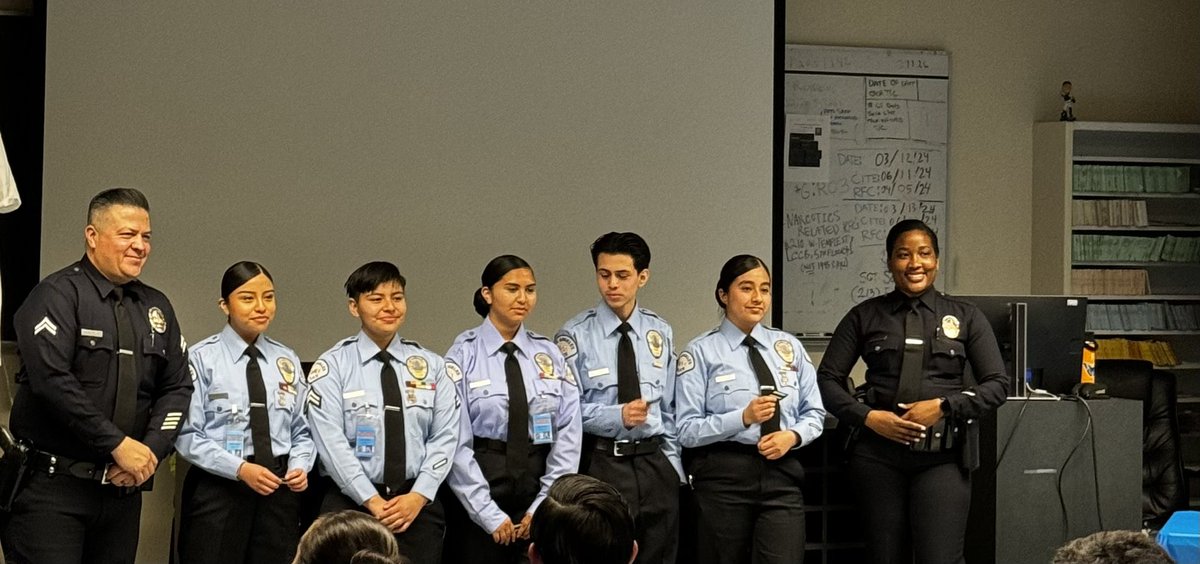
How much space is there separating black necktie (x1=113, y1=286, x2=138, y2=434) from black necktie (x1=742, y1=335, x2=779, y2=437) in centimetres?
203

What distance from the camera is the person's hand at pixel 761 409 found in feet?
14.1

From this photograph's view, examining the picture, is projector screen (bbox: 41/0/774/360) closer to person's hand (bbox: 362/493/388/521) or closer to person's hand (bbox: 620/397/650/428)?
person's hand (bbox: 620/397/650/428)

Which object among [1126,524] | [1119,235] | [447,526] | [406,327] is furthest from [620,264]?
[1119,235]

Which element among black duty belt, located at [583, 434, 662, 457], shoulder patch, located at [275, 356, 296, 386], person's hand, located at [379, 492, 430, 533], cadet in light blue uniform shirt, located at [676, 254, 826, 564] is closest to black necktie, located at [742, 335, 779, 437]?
cadet in light blue uniform shirt, located at [676, 254, 826, 564]

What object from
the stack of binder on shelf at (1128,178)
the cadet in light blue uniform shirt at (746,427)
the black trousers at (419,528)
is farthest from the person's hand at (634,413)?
the stack of binder on shelf at (1128,178)

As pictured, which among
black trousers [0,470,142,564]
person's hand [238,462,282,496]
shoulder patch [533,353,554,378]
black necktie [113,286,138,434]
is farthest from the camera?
shoulder patch [533,353,554,378]

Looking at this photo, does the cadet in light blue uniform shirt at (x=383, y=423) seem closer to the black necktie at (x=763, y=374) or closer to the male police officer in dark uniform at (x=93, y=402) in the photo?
the male police officer in dark uniform at (x=93, y=402)

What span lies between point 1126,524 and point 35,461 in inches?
150

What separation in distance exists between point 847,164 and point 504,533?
3.53 m

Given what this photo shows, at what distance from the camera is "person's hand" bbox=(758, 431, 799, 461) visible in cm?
439

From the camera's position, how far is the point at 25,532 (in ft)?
11.5

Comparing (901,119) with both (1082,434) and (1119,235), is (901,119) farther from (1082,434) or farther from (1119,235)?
(1082,434)

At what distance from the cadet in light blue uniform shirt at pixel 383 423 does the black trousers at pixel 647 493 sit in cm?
55

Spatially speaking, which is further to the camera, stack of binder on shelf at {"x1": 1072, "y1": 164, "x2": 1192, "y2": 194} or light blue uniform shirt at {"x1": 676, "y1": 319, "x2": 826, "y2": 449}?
stack of binder on shelf at {"x1": 1072, "y1": 164, "x2": 1192, "y2": 194}
